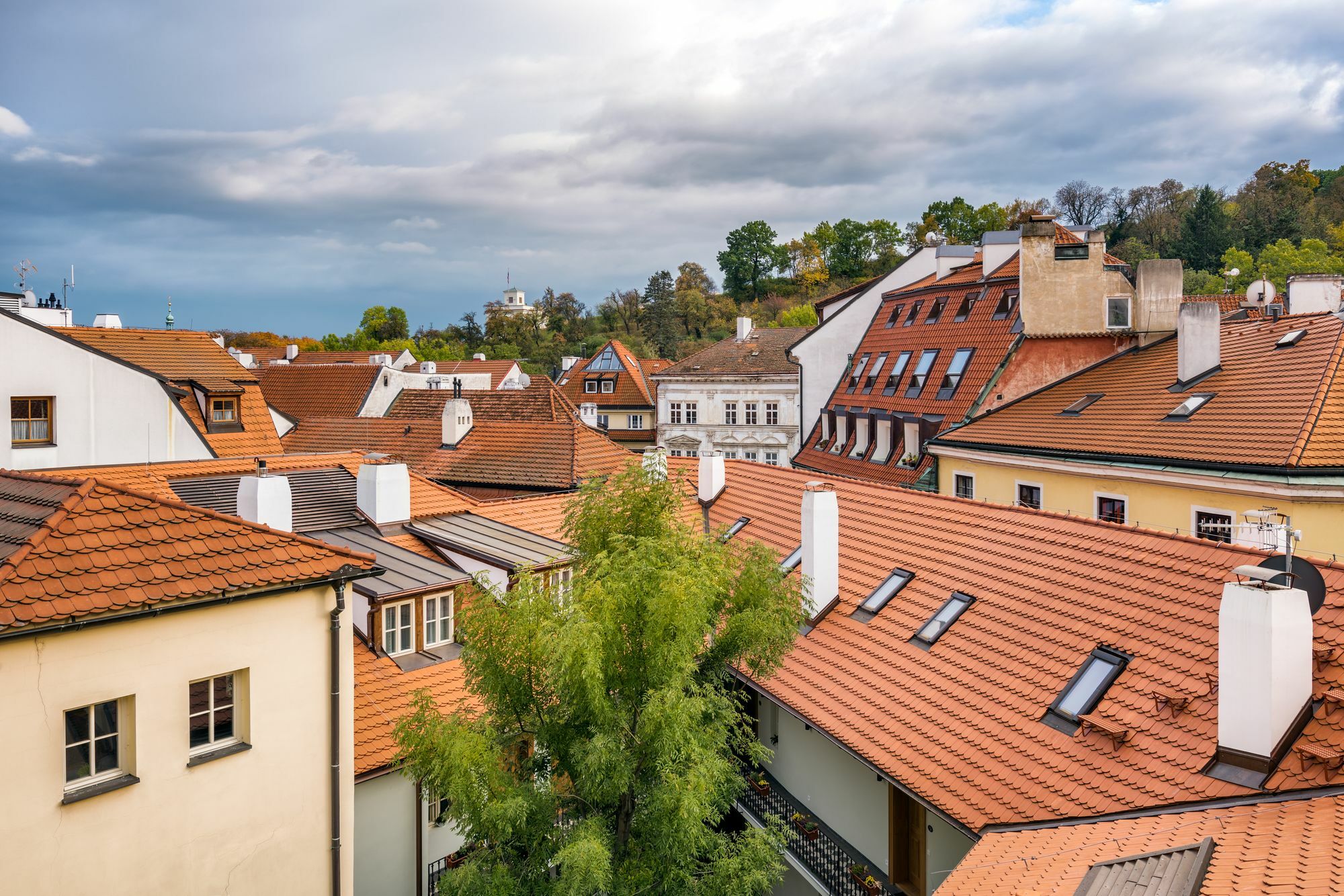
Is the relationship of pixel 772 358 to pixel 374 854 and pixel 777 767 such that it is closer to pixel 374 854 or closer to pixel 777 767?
pixel 777 767

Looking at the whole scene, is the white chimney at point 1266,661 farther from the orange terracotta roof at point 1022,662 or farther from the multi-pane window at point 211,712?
the multi-pane window at point 211,712

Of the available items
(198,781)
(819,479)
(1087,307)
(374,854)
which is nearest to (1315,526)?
(819,479)

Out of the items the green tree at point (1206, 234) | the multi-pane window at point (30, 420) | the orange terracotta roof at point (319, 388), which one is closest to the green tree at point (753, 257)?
the green tree at point (1206, 234)

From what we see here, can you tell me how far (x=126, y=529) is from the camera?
369 inches

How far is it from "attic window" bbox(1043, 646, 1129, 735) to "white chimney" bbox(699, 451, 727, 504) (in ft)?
42.2

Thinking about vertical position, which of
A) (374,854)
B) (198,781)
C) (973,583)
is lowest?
(374,854)

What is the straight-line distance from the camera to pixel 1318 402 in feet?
55.4

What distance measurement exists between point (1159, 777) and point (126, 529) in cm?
1062

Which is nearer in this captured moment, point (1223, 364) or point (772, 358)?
point (1223, 364)

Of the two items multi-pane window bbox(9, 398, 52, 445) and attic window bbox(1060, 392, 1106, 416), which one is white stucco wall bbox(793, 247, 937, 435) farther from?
multi-pane window bbox(9, 398, 52, 445)

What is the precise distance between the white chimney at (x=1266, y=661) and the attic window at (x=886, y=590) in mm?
6711

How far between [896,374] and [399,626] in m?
22.3

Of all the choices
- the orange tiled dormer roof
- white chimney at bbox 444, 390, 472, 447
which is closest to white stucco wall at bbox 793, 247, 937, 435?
white chimney at bbox 444, 390, 472, 447

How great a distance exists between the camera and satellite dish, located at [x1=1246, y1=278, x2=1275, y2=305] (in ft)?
101
